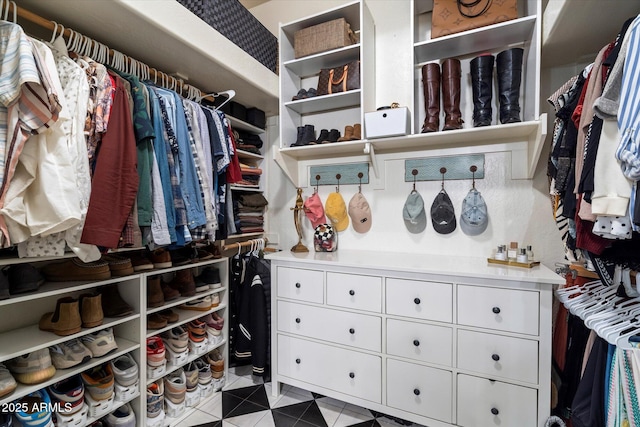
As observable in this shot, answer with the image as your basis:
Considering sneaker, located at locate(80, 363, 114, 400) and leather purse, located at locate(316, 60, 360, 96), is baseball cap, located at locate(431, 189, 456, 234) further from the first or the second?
sneaker, located at locate(80, 363, 114, 400)

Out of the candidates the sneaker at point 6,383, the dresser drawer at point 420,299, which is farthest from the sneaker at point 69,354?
the dresser drawer at point 420,299

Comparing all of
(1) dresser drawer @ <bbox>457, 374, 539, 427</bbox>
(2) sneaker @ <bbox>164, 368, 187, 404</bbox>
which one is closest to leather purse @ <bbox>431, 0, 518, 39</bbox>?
(1) dresser drawer @ <bbox>457, 374, 539, 427</bbox>

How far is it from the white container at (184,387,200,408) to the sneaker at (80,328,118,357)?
615mm

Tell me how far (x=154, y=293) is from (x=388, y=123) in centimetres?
159

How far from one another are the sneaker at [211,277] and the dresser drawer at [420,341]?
3.71 feet

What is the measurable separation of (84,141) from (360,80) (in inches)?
56.5

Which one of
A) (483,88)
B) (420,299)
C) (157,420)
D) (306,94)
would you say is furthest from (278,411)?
(483,88)

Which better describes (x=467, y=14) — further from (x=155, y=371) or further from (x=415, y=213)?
(x=155, y=371)

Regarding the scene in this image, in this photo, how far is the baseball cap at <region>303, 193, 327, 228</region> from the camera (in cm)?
216

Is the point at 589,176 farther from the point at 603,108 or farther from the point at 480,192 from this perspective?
the point at 480,192

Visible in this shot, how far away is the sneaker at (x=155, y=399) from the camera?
152 centimetres

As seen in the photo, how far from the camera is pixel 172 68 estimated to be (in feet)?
5.39

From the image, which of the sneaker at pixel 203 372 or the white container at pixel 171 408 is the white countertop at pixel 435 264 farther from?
the white container at pixel 171 408

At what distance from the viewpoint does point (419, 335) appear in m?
1.47
